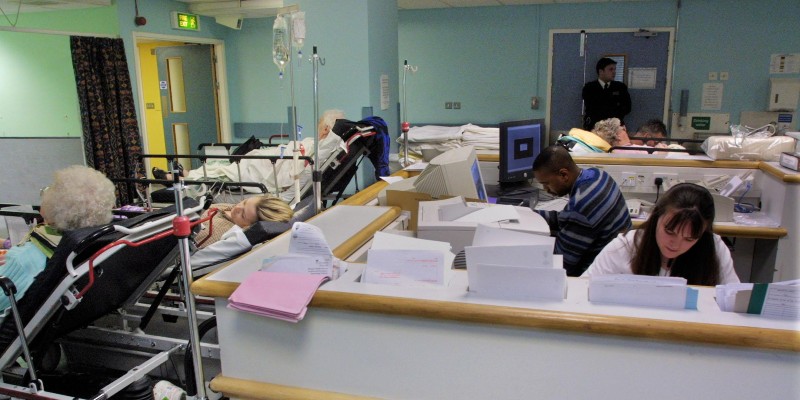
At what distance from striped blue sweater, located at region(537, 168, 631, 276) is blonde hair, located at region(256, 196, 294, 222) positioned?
1.31 m

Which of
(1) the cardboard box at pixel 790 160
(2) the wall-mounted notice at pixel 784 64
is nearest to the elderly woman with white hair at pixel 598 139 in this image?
(1) the cardboard box at pixel 790 160

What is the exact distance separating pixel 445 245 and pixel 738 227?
7.31 feet

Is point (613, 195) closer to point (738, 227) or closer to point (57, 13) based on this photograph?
point (738, 227)

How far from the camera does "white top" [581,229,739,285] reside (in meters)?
1.84

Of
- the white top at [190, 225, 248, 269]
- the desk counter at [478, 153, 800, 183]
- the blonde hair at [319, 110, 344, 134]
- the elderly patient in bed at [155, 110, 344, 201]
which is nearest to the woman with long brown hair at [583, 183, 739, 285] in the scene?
the white top at [190, 225, 248, 269]

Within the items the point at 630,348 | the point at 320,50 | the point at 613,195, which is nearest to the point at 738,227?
the point at 613,195

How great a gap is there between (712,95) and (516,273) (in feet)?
20.1

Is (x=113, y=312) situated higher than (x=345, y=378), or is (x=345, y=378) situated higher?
(x=345, y=378)

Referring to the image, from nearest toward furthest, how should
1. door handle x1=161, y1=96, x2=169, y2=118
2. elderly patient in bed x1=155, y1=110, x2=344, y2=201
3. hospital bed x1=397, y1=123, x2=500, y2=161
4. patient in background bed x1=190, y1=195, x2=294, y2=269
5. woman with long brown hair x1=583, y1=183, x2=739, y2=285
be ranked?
1. woman with long brown hair x1=583, y1=183, x2=739, y2=285
2. patient in background bed x1=190, y1=195, x2=294, y2=269
3. elderly patient in bed x1=155, y1=110, x2=344, y2=201
4. hospital bed x1=397, y1=123, x2=500, y2=161
5. door handle x1=161, y1=96, x2=169, y2=118

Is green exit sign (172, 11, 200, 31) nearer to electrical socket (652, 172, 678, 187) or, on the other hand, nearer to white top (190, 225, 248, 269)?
white top (190, 225, 248, 269)

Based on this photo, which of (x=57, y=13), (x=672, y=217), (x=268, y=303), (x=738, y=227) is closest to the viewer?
(x=268, y=303)

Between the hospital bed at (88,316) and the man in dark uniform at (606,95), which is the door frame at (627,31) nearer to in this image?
the man in dark uniform at (606,95)

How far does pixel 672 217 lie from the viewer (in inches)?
67.7

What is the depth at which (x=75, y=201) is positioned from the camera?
2.29 m
